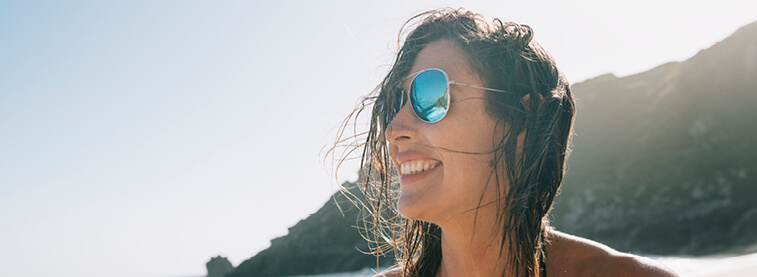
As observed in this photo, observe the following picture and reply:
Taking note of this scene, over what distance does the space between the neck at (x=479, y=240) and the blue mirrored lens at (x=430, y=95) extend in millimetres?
366

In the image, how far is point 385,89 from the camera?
216cm

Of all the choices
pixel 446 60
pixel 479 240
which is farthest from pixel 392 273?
pixel 446 60

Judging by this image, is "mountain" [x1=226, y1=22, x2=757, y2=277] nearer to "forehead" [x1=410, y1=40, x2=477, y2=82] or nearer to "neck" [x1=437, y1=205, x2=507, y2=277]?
"forehead" [x1=410, y1=40, x2=477, y2=82]

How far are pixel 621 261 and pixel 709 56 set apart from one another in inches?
1483

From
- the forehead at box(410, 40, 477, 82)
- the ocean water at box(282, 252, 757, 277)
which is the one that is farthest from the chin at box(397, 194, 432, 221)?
the ocean water at box(282, 252, 757, 277)

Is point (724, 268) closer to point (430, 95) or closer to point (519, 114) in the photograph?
point (519, 114)

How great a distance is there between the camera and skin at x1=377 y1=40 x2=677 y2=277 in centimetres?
166

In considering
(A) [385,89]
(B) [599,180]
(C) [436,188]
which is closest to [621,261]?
(C) [436,188]

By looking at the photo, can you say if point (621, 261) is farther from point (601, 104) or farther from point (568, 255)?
point (601, 104)

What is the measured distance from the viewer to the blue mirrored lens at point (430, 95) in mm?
1735

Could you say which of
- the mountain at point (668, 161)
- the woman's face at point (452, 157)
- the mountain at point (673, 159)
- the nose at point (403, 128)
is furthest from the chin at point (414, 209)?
the mountain at point (673, 159)

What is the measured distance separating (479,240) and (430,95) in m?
0.54

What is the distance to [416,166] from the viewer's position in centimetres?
174

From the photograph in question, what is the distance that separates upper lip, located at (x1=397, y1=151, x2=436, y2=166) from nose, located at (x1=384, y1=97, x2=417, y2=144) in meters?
0.05
